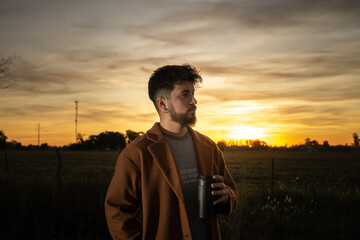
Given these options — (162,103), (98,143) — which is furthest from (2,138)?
(162,103)

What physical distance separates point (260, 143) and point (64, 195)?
299 ft

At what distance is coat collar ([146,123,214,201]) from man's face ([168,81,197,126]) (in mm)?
194

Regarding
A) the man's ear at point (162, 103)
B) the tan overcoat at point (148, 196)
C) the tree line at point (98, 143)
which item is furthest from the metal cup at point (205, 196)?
the tree line at point (98, 143)

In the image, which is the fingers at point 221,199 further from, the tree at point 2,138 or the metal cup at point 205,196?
the tree at point 2,138

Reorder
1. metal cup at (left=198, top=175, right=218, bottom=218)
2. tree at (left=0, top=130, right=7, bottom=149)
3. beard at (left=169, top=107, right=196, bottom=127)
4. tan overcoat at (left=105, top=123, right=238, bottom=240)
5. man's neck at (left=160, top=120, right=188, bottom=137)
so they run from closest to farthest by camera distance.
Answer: metal cup at (left=198, top=175, right=218, bottom=218) < tan overcoat at (left=105, top=123, right=238, bottom=240) < beard at (left=169, top=107, right=196, bottom=127) < man's neck at (left=160, top=120, right=188, bottom=137) < tree at (left=0, top=130, right=7, bottom=149)

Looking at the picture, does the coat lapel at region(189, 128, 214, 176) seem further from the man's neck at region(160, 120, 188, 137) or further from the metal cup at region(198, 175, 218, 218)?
the metal cup at region(198, 175, 218, 218)

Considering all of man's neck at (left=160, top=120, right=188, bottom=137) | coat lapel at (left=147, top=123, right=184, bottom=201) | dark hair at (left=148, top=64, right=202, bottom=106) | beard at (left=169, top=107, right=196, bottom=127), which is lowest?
coat lapel at (left=147, top=123, right=184, bottom=201)

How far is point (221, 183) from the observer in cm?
242

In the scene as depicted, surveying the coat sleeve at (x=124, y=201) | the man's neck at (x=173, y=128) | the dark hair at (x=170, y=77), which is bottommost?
the coat sleeve at (x=124, y=201)

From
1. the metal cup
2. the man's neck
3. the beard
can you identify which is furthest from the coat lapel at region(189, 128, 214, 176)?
the metal cup

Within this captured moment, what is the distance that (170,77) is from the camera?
2693 millimetres

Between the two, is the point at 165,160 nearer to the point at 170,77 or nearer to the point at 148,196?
the point at 148,196

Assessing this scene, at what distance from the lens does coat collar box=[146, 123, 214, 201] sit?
2.52 meters

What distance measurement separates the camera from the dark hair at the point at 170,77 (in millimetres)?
2684
